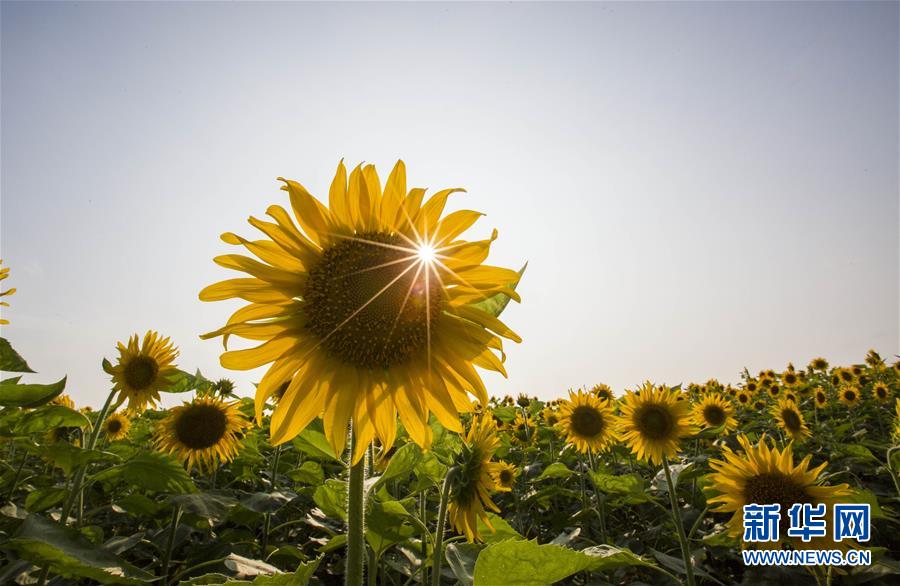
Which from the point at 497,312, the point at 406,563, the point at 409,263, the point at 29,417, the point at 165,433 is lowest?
the point at 406,563

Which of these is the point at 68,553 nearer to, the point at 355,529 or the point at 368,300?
the point at 355,529

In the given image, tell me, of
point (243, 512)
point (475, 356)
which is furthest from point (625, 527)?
point (475, 356)

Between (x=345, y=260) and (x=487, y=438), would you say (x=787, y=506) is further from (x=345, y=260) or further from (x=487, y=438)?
(x=345, y=260)

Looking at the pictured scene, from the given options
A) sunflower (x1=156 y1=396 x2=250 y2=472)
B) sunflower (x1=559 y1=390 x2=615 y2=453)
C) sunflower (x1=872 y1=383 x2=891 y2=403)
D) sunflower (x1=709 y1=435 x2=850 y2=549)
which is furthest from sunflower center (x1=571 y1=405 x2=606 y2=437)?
sunflower (x1=872 y1=383 x2=891 y2=403)

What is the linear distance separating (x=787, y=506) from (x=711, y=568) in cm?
169

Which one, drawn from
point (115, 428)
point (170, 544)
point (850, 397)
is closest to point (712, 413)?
point (850, 397)

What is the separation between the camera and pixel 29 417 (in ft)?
10.1

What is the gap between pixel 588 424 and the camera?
6.57m

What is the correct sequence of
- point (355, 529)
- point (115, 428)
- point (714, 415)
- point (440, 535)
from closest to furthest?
point (355, 529) → point (440, 535) → point (115, 428) → point (714, 415)

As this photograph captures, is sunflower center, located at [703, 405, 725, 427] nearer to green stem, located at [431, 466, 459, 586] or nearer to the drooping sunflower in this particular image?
the drooping sunflower

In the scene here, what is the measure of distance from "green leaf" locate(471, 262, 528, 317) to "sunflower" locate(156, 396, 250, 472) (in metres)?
3.84

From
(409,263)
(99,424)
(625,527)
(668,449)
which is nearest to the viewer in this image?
(409,263)

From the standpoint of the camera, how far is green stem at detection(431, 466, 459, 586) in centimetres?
207

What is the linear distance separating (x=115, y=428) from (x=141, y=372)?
2.85 m
